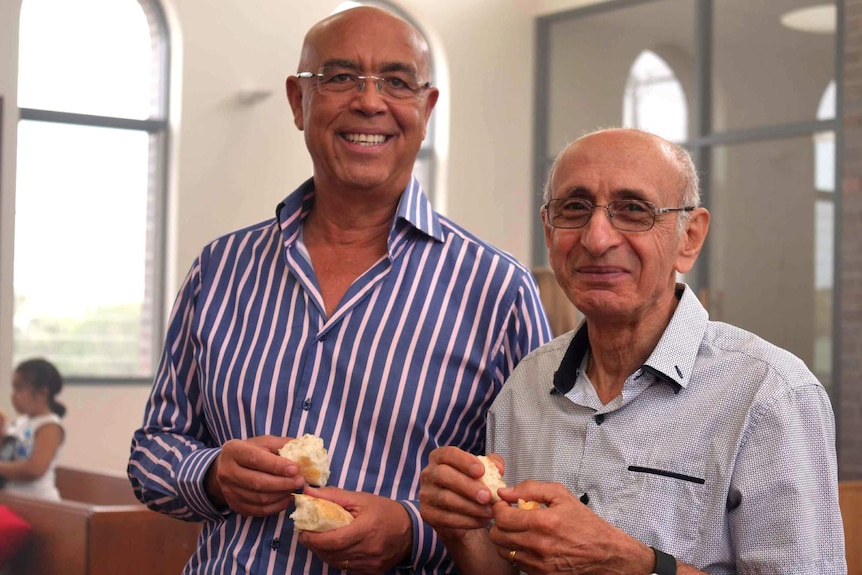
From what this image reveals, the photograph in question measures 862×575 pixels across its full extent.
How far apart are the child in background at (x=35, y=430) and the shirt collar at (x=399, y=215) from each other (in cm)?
453

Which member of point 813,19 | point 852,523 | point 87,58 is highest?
point 813,19

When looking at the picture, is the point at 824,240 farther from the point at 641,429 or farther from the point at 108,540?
the point at 641,429

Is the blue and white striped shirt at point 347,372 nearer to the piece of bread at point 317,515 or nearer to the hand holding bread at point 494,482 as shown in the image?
the piece of bread at point 317,515

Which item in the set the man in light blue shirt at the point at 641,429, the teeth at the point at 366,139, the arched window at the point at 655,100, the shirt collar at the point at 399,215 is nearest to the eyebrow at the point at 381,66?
the teeth at the point at 366,139

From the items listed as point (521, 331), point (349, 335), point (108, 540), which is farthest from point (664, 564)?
point (108, 540)

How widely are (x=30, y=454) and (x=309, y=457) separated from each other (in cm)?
517

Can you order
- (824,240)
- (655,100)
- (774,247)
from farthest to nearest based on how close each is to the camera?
(655,100) < (774,247) < (824,240)

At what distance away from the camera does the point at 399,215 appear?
88.0 inches

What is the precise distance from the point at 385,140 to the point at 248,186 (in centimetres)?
617

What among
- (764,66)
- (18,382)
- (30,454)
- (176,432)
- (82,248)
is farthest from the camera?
(764,66)

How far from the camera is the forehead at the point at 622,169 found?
5.98 feet

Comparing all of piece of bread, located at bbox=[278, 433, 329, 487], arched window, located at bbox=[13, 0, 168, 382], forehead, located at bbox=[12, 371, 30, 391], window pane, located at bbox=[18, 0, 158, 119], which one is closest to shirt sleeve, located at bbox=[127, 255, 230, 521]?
piece of bread, located at bbox=[278, 433, 329, 487]

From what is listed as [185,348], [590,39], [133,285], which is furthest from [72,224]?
[185,348]

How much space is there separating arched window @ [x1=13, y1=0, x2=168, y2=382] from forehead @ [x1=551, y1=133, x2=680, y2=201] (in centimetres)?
640
